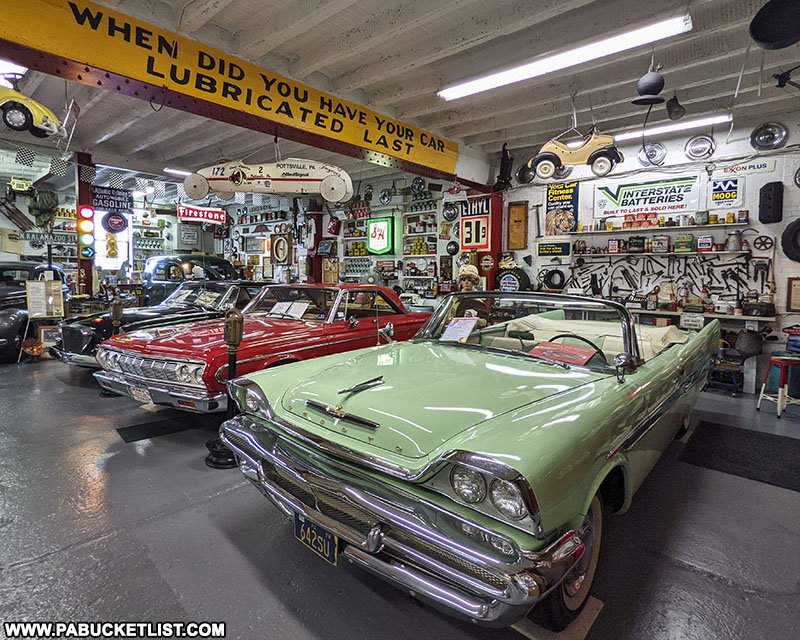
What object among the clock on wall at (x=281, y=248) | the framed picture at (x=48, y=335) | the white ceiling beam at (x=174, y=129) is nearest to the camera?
the framed picture at (x=48, y=335)

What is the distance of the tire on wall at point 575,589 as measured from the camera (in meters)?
1.72

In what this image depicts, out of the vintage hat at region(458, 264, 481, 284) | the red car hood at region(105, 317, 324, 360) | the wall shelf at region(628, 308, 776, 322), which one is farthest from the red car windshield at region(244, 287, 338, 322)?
the wall shelf at region(628, 308, 776, 322)

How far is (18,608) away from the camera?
1.84m

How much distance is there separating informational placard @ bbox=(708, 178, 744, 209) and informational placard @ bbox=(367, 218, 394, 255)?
5.86 meters

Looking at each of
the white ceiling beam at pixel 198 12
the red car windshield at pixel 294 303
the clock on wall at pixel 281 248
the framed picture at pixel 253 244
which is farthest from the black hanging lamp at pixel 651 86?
the framed picture at pixel 253 244

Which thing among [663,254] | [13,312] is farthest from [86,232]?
[663,254]

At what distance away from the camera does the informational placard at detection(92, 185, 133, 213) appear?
343 inches

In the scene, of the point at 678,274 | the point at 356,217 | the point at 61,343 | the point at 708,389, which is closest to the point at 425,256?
the point at 356,217

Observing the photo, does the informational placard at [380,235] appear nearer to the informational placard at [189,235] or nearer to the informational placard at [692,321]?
the informational placard at [692,321]

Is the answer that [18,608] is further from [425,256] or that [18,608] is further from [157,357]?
[425,256]

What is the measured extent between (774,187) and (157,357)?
7462mm

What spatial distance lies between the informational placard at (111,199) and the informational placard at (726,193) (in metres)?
10.6

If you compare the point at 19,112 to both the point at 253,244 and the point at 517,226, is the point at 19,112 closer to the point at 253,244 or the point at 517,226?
the point at 517,226

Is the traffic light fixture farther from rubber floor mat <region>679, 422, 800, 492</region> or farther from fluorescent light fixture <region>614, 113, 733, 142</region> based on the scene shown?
rubber floor mat <region>679, 422, 800, 492</region>
